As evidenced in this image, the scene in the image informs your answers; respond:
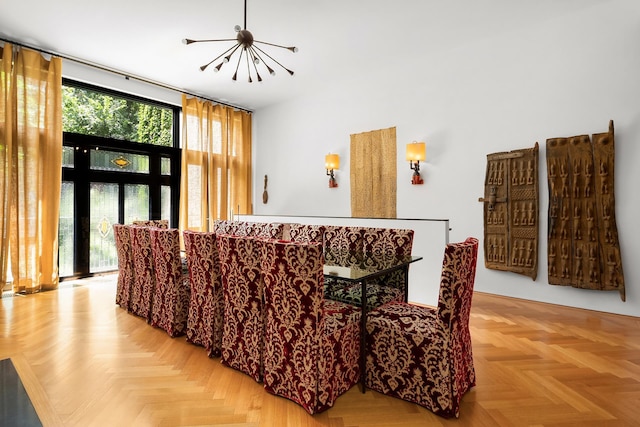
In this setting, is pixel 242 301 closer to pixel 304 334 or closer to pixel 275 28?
pixel 304 334

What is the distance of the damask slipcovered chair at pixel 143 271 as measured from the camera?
3.01 metres

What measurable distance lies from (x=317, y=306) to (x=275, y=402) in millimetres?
631

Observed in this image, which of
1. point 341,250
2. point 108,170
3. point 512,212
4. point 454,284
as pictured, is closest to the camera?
point 454,284

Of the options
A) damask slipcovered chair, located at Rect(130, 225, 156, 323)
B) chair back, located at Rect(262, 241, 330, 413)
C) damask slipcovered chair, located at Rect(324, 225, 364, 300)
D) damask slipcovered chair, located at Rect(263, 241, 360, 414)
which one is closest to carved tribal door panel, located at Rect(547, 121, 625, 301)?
damask slipcovered chair, located at Rect(324, 225, 364, 300)

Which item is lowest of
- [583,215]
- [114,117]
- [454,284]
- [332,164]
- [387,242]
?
[454,284]

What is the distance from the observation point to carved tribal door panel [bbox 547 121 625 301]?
3271 millimetres

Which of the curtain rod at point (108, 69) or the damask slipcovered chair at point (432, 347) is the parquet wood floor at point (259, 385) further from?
the curtain rod at point (108, 69)

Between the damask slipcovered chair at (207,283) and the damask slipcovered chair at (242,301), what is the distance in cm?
13

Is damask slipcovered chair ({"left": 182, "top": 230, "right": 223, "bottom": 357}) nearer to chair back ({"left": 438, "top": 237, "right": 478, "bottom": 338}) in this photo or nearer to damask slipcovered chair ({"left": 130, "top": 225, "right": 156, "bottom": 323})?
damask slipcovered chair ({"left": 130, "top": 225, "right": 156, "bottom": 323})

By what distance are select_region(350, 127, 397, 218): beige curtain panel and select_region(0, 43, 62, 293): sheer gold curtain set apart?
13.1 feet

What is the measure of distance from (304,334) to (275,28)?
337 centimetres

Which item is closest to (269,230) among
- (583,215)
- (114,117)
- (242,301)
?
(242,301)

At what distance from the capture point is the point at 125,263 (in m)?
3.42

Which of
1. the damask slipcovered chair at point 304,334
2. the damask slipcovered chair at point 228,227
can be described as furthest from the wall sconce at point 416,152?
the damask slipcovered chair at point 304,334
